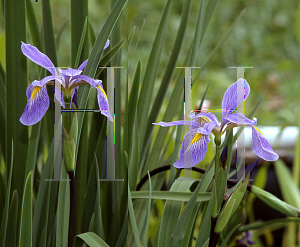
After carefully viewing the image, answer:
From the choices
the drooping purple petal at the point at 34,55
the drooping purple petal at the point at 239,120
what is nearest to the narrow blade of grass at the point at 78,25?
the drooping purple petal at the point at 34,55

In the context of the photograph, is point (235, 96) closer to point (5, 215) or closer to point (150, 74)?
point (150, 74)

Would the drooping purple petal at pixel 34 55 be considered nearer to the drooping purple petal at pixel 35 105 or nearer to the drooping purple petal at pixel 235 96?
the drooping purple petal at pixel 35 105

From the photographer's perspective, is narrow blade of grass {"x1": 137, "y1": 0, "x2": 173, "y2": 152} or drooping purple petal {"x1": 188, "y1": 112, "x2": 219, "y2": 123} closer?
drooping purple petal {"x1": 188, "y1": 112, "x2": 219, "y2": 123}

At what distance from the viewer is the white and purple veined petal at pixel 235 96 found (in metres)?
0.24

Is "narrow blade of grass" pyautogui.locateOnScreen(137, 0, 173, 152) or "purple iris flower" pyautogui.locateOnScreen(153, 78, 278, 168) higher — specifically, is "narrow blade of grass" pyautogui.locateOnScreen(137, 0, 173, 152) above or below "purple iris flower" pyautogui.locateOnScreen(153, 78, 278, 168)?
above

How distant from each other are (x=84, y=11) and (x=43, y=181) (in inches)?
6.7

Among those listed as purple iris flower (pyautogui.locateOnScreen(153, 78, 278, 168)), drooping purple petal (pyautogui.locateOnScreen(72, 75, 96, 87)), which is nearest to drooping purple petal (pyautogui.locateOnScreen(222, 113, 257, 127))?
purple iris flower (pyautogui.locateOnScreen(153, 78, 278, 168))

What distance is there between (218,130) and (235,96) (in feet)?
0.12

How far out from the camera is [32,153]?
28 cm

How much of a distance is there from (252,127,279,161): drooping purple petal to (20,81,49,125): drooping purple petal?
0.53 feet

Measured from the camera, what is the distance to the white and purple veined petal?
0.24 metres

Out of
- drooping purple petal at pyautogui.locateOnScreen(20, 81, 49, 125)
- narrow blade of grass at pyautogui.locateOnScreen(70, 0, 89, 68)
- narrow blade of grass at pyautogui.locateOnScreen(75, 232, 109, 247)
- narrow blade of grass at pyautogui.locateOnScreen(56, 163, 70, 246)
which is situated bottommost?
narrow blade of grass at pyautogui.locateOnScreen(75, 232, 109, 247)

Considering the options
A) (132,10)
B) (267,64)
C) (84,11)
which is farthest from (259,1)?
(84,11)

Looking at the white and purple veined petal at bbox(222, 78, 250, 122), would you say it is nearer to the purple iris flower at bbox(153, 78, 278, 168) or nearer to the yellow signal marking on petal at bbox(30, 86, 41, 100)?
the purple iris flower at bbox(153, 78, 278, 168)
